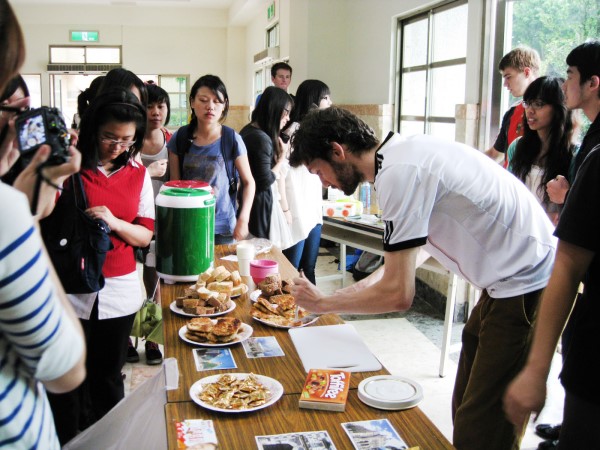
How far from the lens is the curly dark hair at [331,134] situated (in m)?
1.74

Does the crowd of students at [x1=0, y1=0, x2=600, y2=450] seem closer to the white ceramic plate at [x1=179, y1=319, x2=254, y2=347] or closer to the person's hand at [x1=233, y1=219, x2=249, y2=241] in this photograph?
the person's hand at [x1=233, y1=219, x2=249, y2=241]

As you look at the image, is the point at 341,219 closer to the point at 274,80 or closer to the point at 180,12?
the point at 274,80

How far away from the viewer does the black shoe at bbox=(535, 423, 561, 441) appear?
265cm

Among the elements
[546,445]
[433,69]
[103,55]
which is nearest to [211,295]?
[546,445]

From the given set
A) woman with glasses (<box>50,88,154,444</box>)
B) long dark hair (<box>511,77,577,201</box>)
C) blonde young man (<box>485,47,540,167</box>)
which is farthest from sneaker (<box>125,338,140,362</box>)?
blonde young man (<box>485,47,540,167</box>)

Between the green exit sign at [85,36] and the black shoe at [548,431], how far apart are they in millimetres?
11510

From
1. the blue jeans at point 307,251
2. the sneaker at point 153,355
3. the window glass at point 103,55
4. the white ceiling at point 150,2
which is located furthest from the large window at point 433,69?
the window glass at point 103,55

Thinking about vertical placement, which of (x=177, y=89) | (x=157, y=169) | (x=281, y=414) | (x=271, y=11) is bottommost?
(x=281, y=414)

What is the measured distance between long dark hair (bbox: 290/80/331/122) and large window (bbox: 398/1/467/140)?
1.14 meters

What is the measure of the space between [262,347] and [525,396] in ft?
2.48

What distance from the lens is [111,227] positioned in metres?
2.01

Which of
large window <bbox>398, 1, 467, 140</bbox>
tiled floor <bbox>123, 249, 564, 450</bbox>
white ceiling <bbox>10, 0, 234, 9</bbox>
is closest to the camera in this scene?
tiled floor <bbox>123, 249, 564, 450</bbox>

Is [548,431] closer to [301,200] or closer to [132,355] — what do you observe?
[301,200]

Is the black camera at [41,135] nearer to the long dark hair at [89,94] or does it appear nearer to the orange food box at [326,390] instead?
the orange food box at [326,390]
